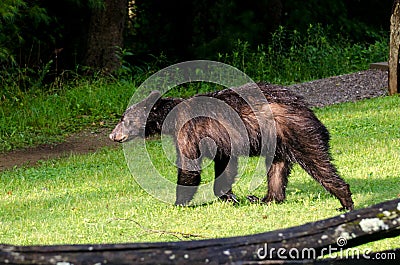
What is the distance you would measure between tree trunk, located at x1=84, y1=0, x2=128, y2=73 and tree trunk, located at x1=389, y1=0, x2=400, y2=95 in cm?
607

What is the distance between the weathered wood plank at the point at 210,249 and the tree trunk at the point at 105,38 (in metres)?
14.5

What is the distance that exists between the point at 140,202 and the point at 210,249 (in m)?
4.90

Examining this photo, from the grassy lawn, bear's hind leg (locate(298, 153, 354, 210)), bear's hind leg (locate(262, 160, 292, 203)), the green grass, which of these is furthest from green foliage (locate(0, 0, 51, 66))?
bear's hind leg (locate(298, 153, 354, 210))

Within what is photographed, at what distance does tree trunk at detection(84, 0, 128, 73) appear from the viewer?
17625 mm

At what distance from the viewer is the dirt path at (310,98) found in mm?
12008

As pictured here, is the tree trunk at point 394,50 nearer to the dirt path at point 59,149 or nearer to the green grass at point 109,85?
the green grass at point 109,85

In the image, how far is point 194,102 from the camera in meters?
7.69

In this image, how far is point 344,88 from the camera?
52.9 ft

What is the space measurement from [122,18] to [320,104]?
529 cm

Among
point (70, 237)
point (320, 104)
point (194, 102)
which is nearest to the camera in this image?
point (70, 237)

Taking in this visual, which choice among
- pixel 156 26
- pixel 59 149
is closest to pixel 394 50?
pixel 59 149

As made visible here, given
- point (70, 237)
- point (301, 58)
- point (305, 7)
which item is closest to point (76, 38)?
point (301, 58)

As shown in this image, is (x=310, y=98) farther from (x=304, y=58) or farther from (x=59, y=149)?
(x=59, y=149)

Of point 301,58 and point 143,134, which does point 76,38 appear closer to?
point 301,58
